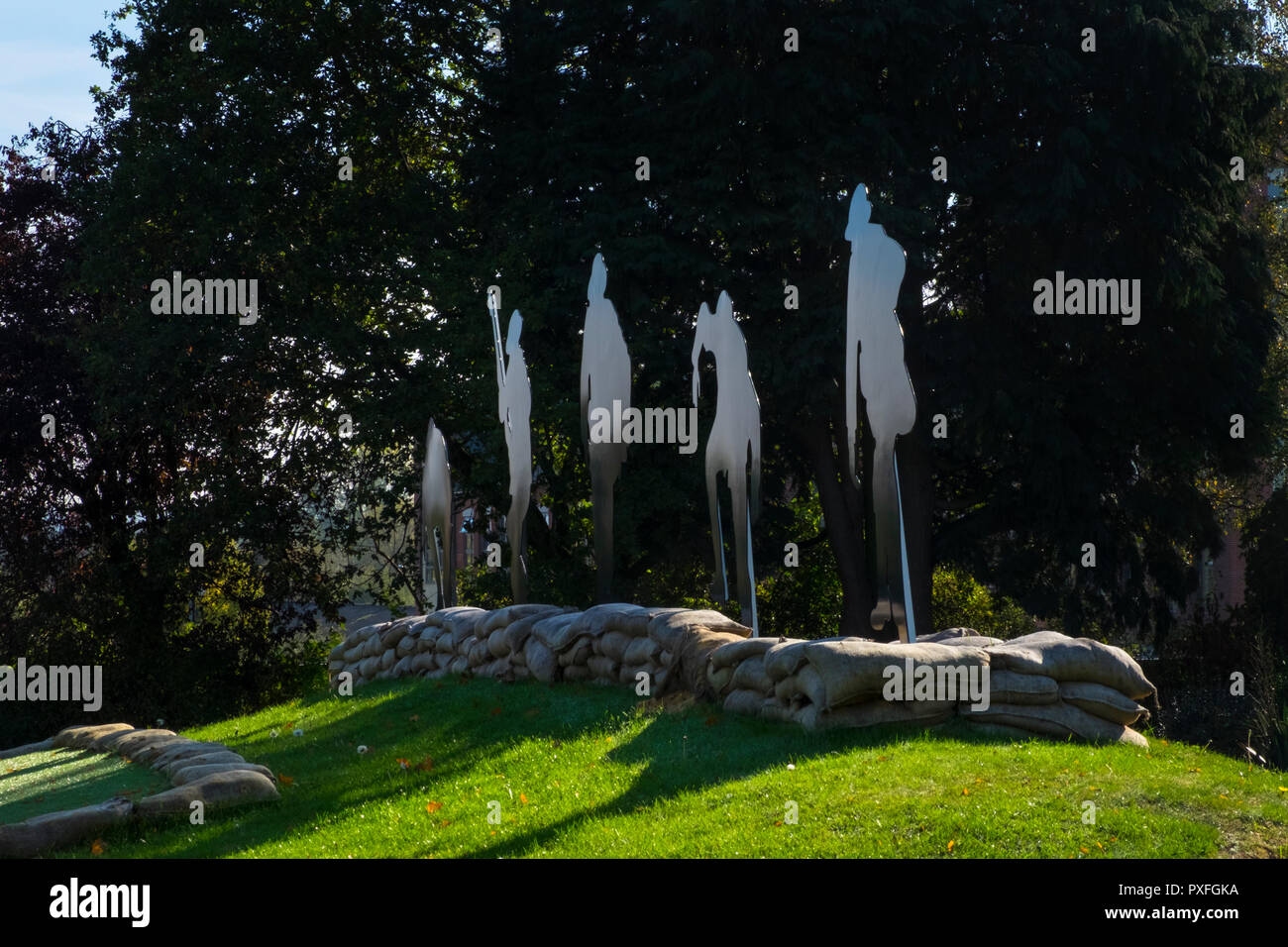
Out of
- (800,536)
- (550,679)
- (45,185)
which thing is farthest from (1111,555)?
(45,185)

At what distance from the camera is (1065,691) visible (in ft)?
30.2

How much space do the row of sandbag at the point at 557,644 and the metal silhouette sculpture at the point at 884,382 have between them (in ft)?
5.12

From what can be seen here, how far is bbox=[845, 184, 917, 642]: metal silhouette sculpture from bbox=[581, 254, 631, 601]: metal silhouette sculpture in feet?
12.4

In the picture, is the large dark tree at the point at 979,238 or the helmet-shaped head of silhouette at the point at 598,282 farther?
the large dark tree at the point at 979,238

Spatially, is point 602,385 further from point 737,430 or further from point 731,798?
point 731,798

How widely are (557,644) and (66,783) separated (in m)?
5.02

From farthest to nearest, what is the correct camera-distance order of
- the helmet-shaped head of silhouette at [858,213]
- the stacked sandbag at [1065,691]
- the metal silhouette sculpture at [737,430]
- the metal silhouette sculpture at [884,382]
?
the metal silhouette sculpture at [737,430], the helmet-shaped head of silhouette at [858,213], the metal silhouette sculpture at [884,382], the stacked sandbag at [1065,691]

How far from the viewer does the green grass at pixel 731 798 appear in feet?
21.3

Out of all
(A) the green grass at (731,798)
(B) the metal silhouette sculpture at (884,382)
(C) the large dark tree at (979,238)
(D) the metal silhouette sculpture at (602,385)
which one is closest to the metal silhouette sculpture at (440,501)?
(C) the large dark tree at (979,238)

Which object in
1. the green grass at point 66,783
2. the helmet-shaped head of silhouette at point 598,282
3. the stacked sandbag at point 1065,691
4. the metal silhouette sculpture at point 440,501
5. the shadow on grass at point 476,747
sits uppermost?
the helmet-shaped head of silhouette at point 598,282

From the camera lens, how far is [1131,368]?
2028 cm

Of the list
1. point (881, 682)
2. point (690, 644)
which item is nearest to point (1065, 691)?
point (881, 682)

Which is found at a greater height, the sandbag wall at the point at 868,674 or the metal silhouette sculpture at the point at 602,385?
the metal silhouette sculpture at the point at 602,385

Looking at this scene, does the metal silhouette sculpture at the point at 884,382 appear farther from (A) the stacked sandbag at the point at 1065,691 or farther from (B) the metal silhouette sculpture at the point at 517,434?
(B) the metal silhouette sculpture at the point at 517,434
